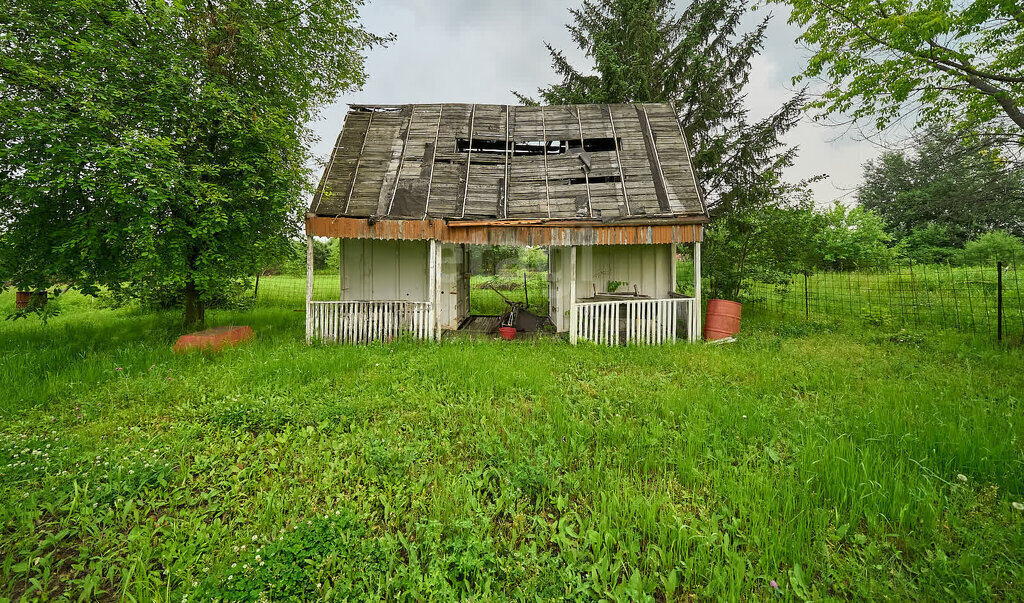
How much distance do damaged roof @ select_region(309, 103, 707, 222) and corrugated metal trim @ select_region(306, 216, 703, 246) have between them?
10.1 inches

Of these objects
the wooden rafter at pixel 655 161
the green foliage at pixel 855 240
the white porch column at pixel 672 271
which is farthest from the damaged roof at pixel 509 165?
the green foliage at pixel 855 240

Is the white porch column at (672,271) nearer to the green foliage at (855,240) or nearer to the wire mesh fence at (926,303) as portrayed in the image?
the wire mesh fence at (926,303)

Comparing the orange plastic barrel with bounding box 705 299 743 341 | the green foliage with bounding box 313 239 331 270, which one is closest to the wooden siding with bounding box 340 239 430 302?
the orange plastic barrel with bounding box 705 299 743 341

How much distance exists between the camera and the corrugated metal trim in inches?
290

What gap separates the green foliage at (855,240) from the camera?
20.4m

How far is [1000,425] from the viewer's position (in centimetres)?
333

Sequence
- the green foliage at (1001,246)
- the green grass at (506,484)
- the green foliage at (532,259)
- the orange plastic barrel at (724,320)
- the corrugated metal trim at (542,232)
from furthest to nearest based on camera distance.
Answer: the green foliage at (532,259)
the green foliage at (1001,246)
the orange plastic barrel at (724,320)
the corrugated metal trim at (542,232)
the green grass at (506,484)

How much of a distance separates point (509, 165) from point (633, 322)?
16.7ft

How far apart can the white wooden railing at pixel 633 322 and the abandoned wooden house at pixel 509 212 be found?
0.03 metres

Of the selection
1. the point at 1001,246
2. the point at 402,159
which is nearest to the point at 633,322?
the point at 402,159

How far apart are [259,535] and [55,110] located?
25.4ft

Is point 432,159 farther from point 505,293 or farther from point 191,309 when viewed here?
point 505,293

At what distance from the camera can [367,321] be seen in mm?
7770

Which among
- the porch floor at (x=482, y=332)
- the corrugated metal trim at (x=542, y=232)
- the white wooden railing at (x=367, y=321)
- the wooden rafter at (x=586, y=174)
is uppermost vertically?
the wooden rafter at (x=586, y=174)
